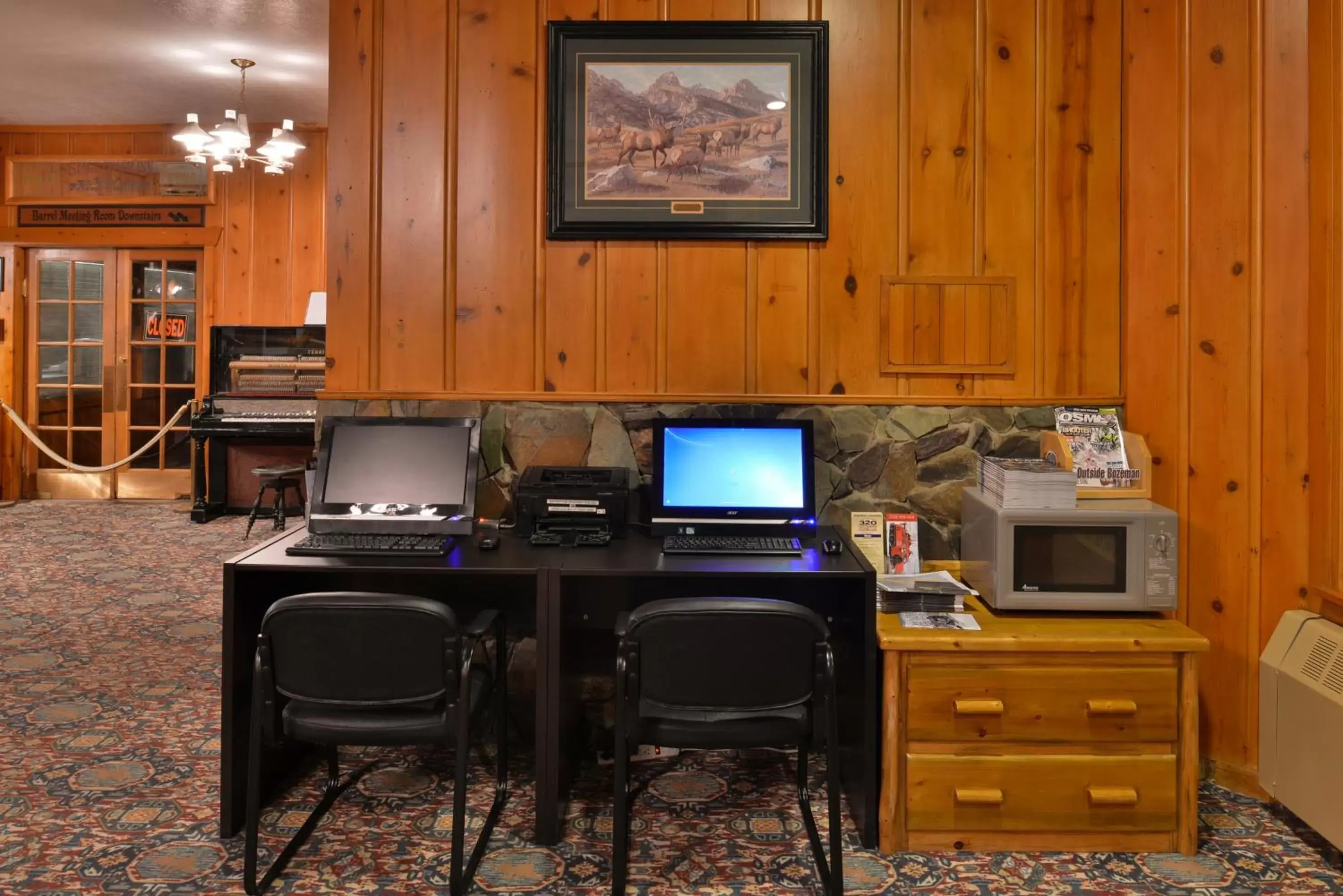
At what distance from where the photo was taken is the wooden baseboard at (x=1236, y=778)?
2687mm

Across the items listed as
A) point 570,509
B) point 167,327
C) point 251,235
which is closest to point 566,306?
point 570,509

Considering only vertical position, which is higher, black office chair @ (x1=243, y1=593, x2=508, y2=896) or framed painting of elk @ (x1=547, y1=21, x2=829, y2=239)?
framed painting of elk @ (x1=547, y1=21, x2=829, y2=239)

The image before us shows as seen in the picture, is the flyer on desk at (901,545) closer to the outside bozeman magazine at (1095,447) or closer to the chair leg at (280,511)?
the outside bozeman magazine at (1095,447)

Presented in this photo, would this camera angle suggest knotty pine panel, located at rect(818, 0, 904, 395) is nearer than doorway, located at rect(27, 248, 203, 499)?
Yes

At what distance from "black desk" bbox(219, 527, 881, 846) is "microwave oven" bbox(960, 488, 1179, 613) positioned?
459mm

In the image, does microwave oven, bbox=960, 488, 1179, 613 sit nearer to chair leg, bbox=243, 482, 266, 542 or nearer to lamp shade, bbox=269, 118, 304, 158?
chair leg, bbox=243, 482, 266, 542

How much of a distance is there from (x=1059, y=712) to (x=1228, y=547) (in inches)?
34.3

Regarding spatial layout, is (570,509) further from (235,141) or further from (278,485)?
(278,485)

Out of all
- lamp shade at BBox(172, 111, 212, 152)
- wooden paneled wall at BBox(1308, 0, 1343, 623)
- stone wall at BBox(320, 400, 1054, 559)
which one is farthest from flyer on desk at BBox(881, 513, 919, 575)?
lamp shade at BBox(172, 111, 212, 152)

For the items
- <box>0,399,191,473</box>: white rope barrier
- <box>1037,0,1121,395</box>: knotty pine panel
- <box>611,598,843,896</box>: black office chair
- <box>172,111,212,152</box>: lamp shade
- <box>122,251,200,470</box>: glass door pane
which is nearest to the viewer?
<box>611,598,843,896</box>: black office chair

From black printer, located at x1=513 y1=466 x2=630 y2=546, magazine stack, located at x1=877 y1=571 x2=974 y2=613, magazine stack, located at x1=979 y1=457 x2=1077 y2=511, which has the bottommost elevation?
magazine stack, located at x1=877 y1=571 x2=974 y2=613

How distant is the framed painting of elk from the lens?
119 inches

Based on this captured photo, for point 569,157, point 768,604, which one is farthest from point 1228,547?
point 569,157

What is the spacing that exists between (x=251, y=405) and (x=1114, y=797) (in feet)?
21.8
